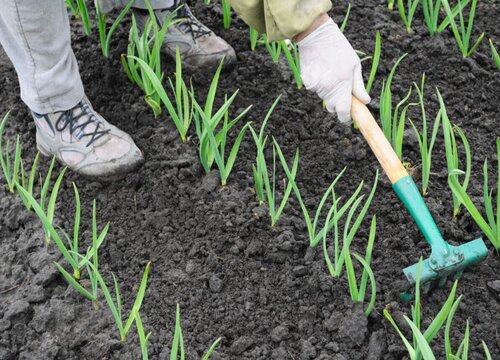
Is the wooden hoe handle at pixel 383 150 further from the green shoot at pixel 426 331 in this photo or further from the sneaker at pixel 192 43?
the sneaker at pixel 192 43

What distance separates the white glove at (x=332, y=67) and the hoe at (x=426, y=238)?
0.25 feet

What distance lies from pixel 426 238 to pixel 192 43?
132cm

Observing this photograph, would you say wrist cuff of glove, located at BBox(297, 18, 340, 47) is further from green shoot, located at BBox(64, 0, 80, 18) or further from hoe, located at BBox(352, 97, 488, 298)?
green shoot, located at BBox(64, 0, 80, 18)

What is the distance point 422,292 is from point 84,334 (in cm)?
99

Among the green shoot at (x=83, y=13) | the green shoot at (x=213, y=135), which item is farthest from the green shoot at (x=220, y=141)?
the green shoot at (x=83, y=13)

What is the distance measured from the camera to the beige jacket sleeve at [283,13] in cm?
195

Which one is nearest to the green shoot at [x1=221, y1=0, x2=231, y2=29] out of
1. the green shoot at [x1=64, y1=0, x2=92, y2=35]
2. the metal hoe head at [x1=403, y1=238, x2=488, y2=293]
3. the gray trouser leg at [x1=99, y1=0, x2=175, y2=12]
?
the gray trouser leg at [x1=99, y1=0, x2=175, y2=12]

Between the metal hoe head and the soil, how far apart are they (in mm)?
73

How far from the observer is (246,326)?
6.88 ft

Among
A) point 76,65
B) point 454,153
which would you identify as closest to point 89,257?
point 76,65

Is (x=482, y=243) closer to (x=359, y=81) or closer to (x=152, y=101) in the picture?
(x=359, y=81)

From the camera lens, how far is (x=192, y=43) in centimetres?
290

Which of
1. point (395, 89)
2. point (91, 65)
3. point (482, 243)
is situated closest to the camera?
point (482, 243)

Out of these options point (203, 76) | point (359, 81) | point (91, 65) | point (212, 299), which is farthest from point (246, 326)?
point (91, 65)
